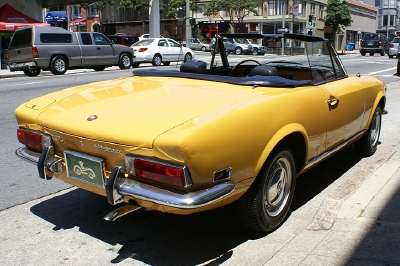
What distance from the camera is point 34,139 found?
3438 mm

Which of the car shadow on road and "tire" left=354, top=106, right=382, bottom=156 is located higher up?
"tire" left=354, top=106, right=382, bottom=156

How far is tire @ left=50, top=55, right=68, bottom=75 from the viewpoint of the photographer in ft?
59.2

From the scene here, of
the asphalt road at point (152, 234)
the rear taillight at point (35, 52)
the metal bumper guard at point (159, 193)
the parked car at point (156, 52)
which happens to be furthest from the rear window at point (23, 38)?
the metal bumper guard at point (159, 193)

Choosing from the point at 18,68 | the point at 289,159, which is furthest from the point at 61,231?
the point at 18,68

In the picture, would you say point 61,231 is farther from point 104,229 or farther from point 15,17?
point 15,17

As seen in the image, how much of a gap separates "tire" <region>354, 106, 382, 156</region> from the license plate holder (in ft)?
11.5

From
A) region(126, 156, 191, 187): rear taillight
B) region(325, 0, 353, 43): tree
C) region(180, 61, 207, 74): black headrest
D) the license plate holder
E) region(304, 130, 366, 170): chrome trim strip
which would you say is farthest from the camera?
region(325, 0, 353, 43): tree

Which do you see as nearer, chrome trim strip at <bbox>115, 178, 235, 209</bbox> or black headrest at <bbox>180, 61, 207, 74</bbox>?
chrome trim strip at <bbox>115, 178, 235, 209</bbox>

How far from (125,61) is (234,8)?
114 feet

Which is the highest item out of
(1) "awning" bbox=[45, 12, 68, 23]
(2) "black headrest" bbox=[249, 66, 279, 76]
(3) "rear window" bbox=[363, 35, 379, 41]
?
(1) "awning" bbox=[45, 12, 68, 23]

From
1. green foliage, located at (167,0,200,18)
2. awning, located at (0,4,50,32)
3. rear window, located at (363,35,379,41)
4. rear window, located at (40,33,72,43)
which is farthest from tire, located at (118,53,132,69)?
green foliage, located at (167,0,200,18)

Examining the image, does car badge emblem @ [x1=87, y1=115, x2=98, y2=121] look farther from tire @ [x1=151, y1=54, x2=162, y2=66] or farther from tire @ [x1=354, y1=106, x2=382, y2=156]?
tire @ [x1=151, y1=54, x2=162, y2=66]

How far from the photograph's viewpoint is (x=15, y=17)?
28.3m

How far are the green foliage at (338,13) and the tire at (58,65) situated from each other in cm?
4340
